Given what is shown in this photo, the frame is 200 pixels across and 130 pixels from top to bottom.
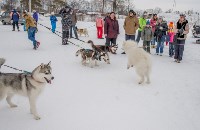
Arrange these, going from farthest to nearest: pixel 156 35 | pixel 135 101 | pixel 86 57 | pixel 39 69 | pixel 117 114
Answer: pixel 156 35
pixel 86 57
pixel 135 101
pixel 117 114
pixel 39 69

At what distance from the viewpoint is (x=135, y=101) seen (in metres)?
6.07

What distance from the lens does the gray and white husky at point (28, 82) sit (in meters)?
4.63

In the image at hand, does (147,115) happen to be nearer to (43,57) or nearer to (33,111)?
(33,111)

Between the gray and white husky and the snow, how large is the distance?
0.52m

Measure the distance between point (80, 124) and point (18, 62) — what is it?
5411 mm

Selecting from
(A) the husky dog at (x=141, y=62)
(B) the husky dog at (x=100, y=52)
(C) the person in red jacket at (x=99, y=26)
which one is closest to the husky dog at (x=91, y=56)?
(B) the husky dog at (x=100, y=52)

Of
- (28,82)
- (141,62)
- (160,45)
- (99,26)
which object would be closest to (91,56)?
(141,62)

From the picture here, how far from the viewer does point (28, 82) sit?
4730 mm

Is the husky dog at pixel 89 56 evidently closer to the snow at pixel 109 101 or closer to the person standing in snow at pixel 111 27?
the snow at pixel 109 101

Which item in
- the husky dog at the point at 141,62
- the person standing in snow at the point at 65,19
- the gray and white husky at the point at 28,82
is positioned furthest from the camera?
the person standing in snow at the point at 65,19

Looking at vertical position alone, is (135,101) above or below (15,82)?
below

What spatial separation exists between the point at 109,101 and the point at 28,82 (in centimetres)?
204

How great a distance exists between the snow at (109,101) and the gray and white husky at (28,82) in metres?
0.52

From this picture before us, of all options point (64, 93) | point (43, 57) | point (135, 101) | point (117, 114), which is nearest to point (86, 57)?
point (43, 57)
